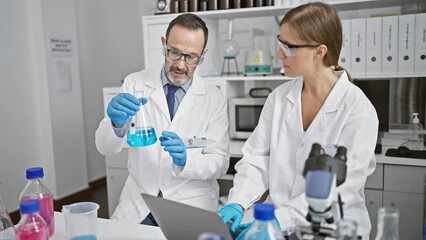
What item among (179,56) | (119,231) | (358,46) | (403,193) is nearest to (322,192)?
(119,231)

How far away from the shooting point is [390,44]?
228cm

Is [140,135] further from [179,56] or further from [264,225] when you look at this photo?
[264,225]

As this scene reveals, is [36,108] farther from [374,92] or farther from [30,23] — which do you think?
[374,92]

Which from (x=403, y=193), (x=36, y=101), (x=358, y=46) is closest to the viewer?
(x=403, y=193)

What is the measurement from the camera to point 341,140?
54.8 inches

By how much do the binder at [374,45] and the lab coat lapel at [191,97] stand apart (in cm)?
106

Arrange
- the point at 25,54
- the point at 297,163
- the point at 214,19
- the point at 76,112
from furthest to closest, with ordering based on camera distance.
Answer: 1. the point at 76,112
2. the point at 25,54
3. the point at 214,19
4. the point at 297,163

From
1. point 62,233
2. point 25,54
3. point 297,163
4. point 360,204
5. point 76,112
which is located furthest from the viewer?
point 76,112

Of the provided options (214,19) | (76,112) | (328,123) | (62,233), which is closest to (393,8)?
(214,19)

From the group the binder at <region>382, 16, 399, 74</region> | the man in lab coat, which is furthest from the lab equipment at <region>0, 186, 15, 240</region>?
the binder at <region>382, 16, 399, 74</region>

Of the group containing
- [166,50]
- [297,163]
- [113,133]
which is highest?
[166,50]

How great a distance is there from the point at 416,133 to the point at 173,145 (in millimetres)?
1623

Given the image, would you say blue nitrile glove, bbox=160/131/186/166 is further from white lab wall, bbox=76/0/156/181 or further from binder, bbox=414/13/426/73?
white lab wall, bbox=76/0/156/181

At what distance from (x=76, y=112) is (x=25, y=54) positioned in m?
0.69
